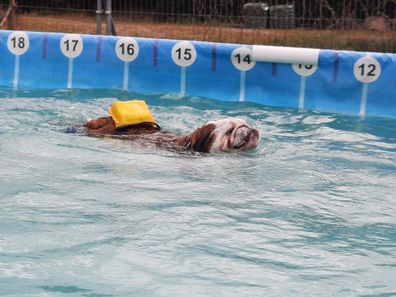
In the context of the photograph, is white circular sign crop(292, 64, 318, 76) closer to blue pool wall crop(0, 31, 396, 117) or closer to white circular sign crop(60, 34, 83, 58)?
blue pool wall crop(0, 31, 396, 117)

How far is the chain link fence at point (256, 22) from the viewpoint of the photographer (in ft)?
37.7

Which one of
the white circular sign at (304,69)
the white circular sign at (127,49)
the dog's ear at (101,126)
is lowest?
the dog's ear at (101,126)

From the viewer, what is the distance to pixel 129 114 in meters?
6.28

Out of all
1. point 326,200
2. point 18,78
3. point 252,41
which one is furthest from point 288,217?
point 252,41

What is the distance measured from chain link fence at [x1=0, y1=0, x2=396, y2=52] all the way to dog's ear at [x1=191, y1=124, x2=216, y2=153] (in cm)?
535

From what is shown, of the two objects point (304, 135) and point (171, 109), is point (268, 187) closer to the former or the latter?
point (304, 135)

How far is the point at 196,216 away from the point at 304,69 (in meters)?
4.10

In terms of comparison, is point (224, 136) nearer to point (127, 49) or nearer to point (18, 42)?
point (127, 49)

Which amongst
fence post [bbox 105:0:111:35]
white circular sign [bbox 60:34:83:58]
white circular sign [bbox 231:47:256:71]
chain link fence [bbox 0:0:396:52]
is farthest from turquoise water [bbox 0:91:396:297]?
chain link fence [bbox 0:0:396:52]

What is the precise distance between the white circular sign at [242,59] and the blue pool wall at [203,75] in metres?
0.03

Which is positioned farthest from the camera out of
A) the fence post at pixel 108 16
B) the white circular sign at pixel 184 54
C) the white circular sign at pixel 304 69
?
the fence post at pixel 108 16

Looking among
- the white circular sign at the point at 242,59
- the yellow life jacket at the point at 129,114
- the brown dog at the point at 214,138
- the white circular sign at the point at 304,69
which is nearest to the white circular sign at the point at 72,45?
the white circular sign at the point at 242,59

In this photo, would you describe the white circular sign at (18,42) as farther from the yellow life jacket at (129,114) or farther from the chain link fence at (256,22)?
the yellow life jacket at (129,114)

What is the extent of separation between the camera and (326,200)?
4812 mm
